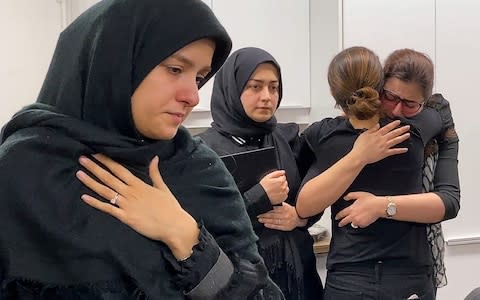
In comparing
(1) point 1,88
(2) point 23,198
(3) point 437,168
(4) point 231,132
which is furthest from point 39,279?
(1) point 1,88

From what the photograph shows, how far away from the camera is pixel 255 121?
1.73 meters

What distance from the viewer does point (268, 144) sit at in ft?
5.78

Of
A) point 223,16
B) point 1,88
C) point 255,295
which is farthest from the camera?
point 223,16

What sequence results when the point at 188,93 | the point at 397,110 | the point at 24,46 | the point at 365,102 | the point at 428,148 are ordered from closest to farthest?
the point at 188,93 < the point at 365,102 < the point at 397,110 < the point at 428,148 < the point at 24,46

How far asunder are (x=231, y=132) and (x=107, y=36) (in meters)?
0.84

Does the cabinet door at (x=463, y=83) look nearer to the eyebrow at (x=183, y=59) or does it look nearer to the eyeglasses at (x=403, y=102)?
the eyeglasses at (x=403, y=102)

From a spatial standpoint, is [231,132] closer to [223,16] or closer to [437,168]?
[437,168]

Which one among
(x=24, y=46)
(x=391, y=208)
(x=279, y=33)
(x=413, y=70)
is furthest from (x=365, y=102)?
(x=24, y=46)

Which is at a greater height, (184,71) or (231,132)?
(184,71)

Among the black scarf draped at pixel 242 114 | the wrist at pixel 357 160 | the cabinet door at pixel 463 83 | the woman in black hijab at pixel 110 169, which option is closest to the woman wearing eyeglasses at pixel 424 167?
the wrist at pixel 357 160

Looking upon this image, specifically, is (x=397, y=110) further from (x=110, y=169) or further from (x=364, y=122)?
(x=110, y=169)

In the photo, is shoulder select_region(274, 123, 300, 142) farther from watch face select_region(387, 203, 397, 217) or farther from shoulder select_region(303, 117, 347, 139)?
watch face select_region(387, 203, 397, 217)

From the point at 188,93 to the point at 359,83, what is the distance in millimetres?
732

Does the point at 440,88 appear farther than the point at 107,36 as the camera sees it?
Yes
